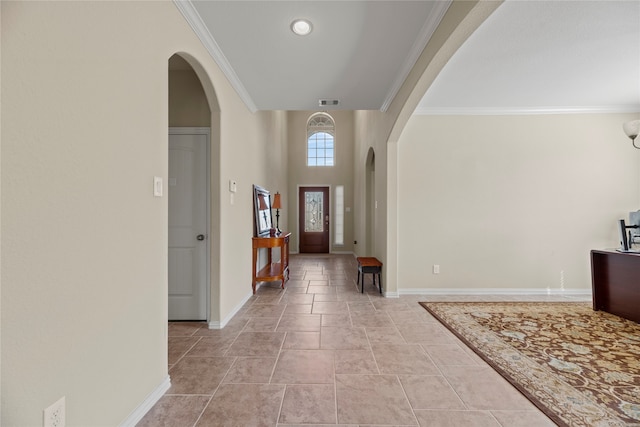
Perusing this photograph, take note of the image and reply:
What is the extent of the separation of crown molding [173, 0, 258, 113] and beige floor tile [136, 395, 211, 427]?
8.45ft

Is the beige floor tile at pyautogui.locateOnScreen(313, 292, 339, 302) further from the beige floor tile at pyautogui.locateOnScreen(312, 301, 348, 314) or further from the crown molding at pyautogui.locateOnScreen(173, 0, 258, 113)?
the crown molding at pyautogui.locateOnScreen(173, 0, 258, 113)

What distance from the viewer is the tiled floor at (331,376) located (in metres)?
1.62

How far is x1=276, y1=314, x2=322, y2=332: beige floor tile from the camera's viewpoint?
2883mm

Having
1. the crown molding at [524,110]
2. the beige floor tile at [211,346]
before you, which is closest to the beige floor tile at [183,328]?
the beige floor tile at [211,346]

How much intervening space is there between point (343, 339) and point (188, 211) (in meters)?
2.02

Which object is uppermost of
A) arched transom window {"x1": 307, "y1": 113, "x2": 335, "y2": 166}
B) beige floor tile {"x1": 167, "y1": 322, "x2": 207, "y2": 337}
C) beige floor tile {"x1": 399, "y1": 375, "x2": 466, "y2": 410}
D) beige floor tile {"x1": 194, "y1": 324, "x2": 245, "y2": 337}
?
arched transom window {"x1": 307, "y1": 113, "x2": 335, "y2": 166}

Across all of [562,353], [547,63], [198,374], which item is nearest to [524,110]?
[547,63]

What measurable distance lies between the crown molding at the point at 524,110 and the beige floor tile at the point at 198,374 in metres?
3.87

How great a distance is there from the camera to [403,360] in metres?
2.24

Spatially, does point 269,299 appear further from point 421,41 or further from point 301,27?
point 421,41

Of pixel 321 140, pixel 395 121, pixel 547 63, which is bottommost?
pixel 395 121

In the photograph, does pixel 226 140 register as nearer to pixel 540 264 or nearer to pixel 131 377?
pixel 131 377

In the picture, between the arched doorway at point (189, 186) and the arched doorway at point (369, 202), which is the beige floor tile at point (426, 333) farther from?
the arched doorway at point (369, 202)

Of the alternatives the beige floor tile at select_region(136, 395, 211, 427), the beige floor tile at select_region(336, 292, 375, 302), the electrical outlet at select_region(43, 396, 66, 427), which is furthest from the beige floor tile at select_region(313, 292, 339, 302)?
the electrical outlet at select_region(43, 396, 66, 427)
